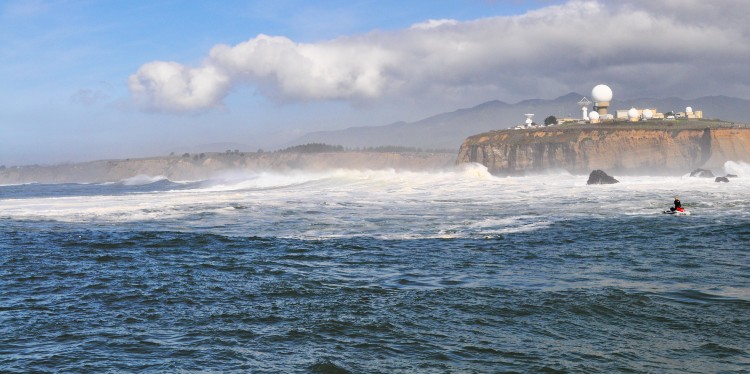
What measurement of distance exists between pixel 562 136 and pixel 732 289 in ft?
304

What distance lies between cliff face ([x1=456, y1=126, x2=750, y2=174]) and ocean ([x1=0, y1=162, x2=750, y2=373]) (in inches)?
2358

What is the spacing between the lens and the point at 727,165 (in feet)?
263

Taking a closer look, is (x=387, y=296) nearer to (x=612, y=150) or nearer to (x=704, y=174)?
(x=704, y=174)

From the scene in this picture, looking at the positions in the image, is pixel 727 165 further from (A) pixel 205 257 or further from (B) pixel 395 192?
(A) pixel 205 257

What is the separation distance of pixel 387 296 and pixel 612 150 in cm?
8864

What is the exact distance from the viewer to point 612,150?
9881 centimetres

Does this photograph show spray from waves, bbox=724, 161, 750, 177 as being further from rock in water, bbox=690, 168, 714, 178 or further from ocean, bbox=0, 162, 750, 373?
ocean, bbox=0, 162, 750, 373

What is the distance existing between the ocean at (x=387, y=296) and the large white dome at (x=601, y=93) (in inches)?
3685

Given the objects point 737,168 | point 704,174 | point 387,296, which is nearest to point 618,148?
point 737,168

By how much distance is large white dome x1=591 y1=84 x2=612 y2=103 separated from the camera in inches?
4904

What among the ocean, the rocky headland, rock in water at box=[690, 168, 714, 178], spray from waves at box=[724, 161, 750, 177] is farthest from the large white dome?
the ocean

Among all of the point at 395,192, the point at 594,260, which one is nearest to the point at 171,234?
the point at 594,260

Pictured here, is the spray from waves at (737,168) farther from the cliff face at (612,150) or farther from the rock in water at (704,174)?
the rock in water at (704,174)

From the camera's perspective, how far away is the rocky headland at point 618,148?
293 feet
